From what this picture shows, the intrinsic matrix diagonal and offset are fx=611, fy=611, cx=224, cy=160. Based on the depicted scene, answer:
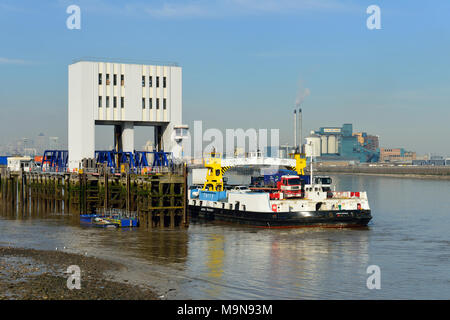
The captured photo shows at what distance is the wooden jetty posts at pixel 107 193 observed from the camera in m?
56.9

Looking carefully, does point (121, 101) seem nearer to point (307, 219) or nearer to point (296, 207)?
point (296, 207)

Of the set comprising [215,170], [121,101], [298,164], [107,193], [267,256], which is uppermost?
[121,101]

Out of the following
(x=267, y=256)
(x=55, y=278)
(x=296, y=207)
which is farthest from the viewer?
(x=296, y=207)

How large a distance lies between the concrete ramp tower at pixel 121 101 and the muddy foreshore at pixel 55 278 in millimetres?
30851

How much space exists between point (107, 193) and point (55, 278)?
3356 centimetres

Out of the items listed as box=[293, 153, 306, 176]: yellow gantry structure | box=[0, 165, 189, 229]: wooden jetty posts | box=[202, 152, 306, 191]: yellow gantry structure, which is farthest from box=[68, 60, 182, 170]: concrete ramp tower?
box=[293, 153, 306, 176]: yellow gantry structure

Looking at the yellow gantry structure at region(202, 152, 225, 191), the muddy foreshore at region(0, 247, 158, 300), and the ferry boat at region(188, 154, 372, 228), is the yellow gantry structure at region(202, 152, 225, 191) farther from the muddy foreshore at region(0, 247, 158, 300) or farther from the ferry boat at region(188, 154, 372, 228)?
the muddy foreshore at region(0, 247, 158, 300)

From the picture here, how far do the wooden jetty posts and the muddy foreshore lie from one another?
15.0 meters

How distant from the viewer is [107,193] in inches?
2608

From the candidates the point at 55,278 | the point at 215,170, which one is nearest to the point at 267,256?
the point at 55,278

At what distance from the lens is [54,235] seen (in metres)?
54.5

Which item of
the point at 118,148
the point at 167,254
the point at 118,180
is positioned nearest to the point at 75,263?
the point at 167,254

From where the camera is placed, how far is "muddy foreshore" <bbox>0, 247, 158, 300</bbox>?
29328 mm

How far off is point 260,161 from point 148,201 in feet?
52.4
